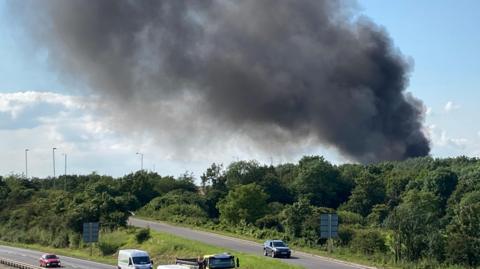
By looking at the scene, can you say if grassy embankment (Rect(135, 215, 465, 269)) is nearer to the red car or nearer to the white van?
the white van

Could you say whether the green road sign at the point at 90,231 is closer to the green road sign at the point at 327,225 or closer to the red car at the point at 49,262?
the red car at the point at 49,262

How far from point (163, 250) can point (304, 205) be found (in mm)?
18989

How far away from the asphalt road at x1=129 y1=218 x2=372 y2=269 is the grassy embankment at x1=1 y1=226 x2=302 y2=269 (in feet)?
8.34

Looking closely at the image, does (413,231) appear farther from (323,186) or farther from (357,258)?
(323,186)

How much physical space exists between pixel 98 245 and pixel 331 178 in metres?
65.8

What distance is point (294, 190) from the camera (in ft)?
485

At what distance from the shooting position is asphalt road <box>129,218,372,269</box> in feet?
201

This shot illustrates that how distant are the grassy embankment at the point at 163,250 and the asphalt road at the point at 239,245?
2.54 meters

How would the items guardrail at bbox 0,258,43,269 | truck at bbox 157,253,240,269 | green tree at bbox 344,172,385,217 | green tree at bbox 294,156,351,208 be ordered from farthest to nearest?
1. green tree at bbox 294,156,351,208
2. green tree at bbox 344,172,385,217
3. guardrail at bbox 0,258,43,269
4. truck at bbox 157,253,240,269

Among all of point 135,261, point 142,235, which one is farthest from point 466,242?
point 142,235

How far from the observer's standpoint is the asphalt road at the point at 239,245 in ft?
201

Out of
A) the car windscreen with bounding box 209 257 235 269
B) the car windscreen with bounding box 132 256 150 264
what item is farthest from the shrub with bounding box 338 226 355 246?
the car windscreen with bounding box 209 257 235 269

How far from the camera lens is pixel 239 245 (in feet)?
260

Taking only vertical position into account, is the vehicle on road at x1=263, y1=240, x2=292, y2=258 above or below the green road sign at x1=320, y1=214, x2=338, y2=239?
below
